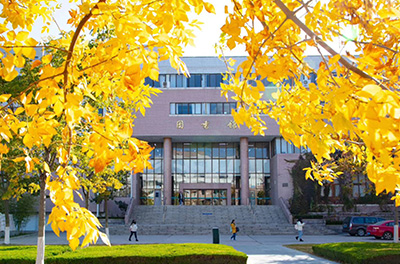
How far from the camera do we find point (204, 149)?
4306 centimetres

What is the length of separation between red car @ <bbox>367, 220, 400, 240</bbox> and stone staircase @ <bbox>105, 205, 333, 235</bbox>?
392cm

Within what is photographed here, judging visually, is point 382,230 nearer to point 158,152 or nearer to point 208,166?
point 208,166

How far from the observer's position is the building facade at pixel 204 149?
38500mm

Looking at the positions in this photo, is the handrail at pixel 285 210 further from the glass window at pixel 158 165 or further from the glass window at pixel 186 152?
the glass window at pixel 158 165

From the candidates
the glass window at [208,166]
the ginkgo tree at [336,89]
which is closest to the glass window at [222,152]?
the glass window at [208,166]

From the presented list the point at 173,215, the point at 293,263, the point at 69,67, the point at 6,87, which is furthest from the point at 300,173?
the point at 69,67

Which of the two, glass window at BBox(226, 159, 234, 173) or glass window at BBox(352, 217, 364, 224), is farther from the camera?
glass window at BBox(226, 159, 234, 173)

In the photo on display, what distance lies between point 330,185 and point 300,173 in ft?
8.89

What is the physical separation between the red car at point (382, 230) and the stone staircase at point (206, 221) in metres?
3.92

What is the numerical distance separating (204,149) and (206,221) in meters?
11.0

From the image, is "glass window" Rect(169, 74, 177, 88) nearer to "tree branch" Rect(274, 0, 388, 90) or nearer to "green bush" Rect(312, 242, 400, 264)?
"green bush" Rect(312, 242, 400, 264)

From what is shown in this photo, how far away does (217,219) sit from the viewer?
3353 cm

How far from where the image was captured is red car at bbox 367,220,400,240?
973 inches

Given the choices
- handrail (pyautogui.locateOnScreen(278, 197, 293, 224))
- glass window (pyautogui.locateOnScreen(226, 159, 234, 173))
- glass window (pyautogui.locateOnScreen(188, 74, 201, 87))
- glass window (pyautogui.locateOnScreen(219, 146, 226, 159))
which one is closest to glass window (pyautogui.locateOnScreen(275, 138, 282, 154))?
handrail (pyautogui.locateOnScreen(278, 197, 293, 224))
